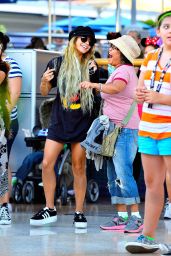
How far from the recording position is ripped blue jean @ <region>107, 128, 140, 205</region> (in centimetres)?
986

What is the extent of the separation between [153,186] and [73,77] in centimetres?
231

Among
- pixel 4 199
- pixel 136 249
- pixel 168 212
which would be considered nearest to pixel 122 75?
pixel 4 199

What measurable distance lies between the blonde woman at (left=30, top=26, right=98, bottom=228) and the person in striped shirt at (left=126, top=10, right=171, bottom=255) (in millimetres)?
1989

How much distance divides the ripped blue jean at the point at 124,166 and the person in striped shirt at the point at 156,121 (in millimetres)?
1907

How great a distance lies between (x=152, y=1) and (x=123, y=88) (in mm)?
29911

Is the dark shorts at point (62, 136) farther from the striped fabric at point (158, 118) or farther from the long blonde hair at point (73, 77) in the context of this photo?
the striped fabric at point (158, 118)

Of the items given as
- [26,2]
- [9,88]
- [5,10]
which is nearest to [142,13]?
[26,2]

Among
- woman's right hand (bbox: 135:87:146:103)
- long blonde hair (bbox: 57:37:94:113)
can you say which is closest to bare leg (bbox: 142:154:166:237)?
woman's right hand (bbox: 135:87:146:103)

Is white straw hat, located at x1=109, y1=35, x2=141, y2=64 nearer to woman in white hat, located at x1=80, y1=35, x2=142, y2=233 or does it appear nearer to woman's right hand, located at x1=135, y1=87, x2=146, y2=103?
woman in white hat, located at x1=80, y1=35, x2=142, y2=233

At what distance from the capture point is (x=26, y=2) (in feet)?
125

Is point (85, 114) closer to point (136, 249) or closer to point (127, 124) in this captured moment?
point (127, 124)

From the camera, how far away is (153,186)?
7891 millimetres

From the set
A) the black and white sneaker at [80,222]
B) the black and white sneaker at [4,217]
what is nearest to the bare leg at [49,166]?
the black and white sneaker at [80,222]

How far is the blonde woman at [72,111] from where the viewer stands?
9891 mm
